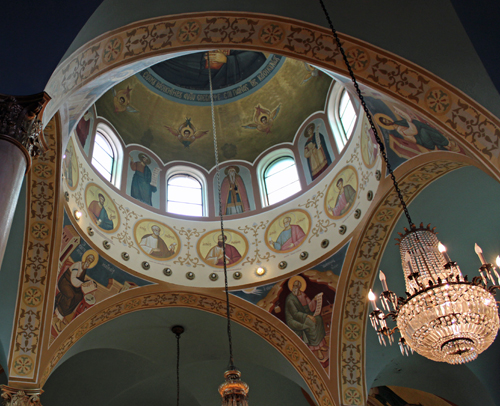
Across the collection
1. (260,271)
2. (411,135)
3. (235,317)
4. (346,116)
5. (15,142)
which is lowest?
(15,142)

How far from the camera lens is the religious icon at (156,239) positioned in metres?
10.9

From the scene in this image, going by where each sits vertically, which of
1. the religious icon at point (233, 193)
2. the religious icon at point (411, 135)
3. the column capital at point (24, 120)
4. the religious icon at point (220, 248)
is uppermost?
the religious icon at point (233, 193)

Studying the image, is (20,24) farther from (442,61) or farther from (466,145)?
(466,145)

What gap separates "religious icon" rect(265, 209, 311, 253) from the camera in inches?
444

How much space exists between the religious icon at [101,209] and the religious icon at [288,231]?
340 cm

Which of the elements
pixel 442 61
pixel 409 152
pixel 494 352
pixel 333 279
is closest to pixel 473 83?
pixel 442 61

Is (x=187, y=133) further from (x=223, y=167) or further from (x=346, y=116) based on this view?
(x=346, y=116)

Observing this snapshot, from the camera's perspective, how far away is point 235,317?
425 inches

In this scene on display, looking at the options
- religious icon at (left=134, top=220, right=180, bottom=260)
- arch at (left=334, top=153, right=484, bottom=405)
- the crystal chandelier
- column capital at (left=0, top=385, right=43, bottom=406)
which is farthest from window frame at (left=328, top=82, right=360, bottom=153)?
column capital at (left=0, top=385, right=43, bottom=406)

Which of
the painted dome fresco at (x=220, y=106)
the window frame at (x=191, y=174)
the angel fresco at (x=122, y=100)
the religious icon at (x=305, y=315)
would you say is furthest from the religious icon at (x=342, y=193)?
the angel fresco at (x=122, y=100)

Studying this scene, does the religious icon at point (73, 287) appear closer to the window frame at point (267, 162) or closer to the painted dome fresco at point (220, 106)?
the painted dome fresco at point (220, 106)

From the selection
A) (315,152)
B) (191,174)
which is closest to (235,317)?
(191,174)

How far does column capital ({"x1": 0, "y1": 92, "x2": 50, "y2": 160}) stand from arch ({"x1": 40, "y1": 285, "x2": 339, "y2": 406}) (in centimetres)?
576

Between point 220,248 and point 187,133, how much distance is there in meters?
3.36
